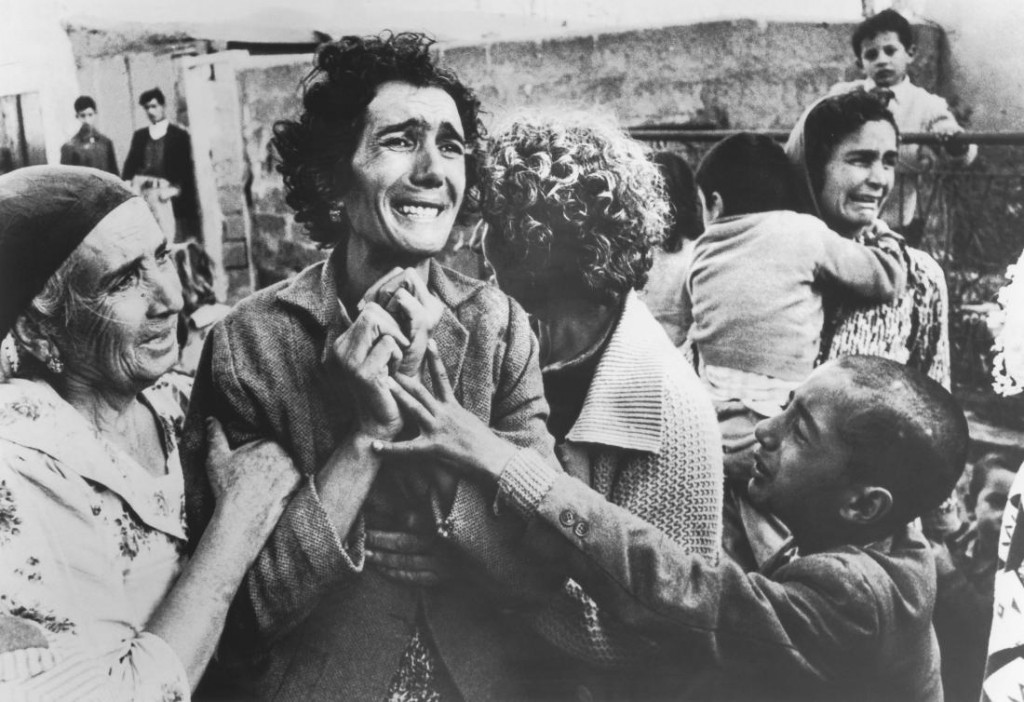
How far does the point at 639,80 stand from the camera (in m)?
3.14

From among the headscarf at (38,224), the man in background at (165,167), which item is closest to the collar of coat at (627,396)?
the man in background at (165,167)

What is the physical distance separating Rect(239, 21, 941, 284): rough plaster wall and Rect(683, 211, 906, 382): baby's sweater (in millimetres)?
323

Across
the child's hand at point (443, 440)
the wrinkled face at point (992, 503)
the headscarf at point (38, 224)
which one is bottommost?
the wrinkled face at point (992, 503)

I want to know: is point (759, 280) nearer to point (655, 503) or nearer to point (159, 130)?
point (655, 503)

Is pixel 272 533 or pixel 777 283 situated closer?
pixel 272 533

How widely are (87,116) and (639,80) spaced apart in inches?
63.9

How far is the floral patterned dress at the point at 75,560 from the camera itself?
2834 millimetres

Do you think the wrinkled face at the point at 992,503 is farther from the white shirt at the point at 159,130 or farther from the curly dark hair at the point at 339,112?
the white shirt at the point at 159,130

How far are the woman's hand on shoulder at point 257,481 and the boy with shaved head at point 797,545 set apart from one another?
31 centimetres

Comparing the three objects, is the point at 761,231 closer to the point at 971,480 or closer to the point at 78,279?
the point at 971,480

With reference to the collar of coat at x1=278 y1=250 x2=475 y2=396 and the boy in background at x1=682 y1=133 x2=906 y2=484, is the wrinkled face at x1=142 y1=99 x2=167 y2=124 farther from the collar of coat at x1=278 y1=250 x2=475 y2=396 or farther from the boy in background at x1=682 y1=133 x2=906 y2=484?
the boy in background at x1=682 y1=133 x2=906 y2=484

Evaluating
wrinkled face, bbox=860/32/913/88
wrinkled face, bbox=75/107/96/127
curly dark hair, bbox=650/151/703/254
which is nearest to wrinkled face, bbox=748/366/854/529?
curly dark hair, bbox=650/151/703/254

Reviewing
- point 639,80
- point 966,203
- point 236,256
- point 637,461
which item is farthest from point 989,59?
point 236,256

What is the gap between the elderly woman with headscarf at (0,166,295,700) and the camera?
2.84 metres
